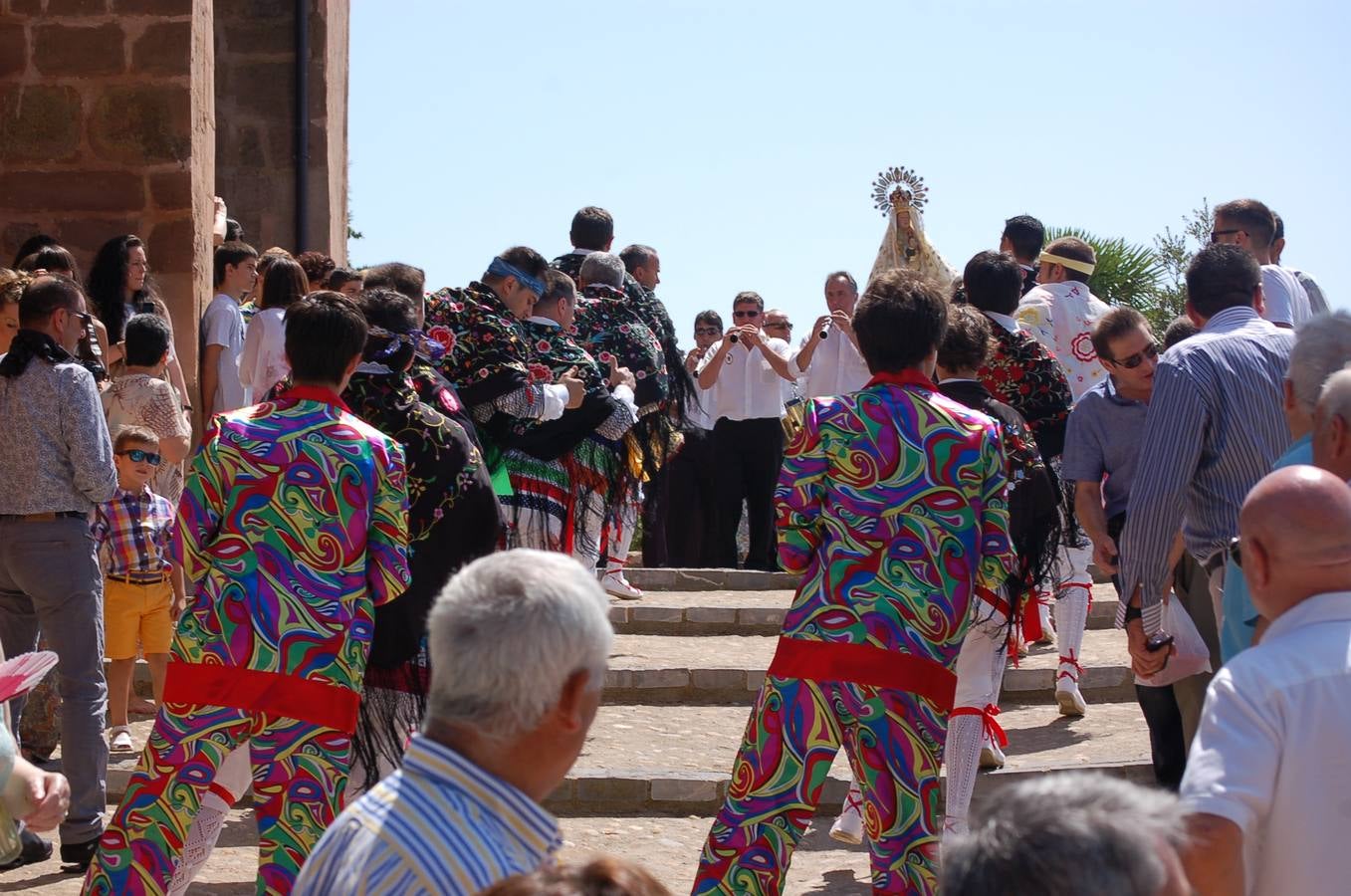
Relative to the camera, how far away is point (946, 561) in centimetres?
470

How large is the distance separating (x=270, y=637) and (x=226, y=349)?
5.39 meters

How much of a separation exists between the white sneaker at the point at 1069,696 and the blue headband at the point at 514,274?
3.18 meters

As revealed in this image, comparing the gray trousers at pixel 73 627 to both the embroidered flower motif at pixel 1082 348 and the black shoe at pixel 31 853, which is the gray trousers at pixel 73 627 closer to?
the black shoe at pixel 31 853

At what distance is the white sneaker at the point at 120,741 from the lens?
297 inches

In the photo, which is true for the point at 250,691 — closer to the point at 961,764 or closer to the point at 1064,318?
the point at 961,764

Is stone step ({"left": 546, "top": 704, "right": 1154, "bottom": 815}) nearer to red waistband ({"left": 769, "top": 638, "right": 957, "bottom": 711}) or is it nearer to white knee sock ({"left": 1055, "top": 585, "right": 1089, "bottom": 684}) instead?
white knee sock ({"left": 1055, "top": 585, "right": 1089, "bottom": 684})

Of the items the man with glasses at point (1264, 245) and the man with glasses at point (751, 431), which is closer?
the man with glasses at point (1264, 245)

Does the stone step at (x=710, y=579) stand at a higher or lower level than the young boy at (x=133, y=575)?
lower

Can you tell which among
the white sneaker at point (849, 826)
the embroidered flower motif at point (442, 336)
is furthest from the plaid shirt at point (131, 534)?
the white sneaker at point (849, 826)

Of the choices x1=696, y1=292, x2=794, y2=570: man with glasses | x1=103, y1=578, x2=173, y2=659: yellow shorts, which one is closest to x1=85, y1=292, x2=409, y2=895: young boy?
x1=103, y1=578, x2=173, y2=659: yellow shorts

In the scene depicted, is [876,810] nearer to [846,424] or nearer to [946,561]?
[946,561]

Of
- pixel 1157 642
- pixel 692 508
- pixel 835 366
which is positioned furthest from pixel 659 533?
pixel 1157 642

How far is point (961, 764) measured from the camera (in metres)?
6.28

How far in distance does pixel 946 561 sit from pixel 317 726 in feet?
5.56
